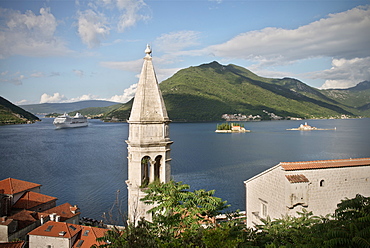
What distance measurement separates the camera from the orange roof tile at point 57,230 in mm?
18609

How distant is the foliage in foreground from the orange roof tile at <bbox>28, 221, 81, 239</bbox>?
12433 millimetres

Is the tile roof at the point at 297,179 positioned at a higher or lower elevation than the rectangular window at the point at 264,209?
higher

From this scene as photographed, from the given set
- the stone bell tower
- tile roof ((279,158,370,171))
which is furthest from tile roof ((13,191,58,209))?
tile roof ((279,158,370,171))

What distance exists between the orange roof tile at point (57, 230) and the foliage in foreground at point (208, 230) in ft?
40.8

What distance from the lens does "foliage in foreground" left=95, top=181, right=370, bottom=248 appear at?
6.04 meters

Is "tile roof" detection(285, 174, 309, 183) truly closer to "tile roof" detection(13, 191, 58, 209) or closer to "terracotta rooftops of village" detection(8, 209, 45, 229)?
"terracotta rooftops of village" detection(8, 209, 45, 229)

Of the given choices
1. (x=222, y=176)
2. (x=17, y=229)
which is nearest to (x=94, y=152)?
(x=222, y=176)

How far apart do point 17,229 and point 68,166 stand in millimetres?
34863

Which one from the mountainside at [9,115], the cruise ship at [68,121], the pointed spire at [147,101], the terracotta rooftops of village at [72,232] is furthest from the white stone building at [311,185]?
the mountainside at [9,115]

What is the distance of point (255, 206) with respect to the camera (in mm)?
16938

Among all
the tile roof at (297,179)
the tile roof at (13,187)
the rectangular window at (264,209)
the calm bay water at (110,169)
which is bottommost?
the calm bay water at (110,169)

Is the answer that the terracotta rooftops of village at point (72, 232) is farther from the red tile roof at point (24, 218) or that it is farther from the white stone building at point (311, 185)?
the white stone building at point (311, 185)

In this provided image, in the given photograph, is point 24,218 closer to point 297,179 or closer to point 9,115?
point 297,179

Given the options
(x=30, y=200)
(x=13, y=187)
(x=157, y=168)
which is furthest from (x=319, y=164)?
(x=13, y=187)
